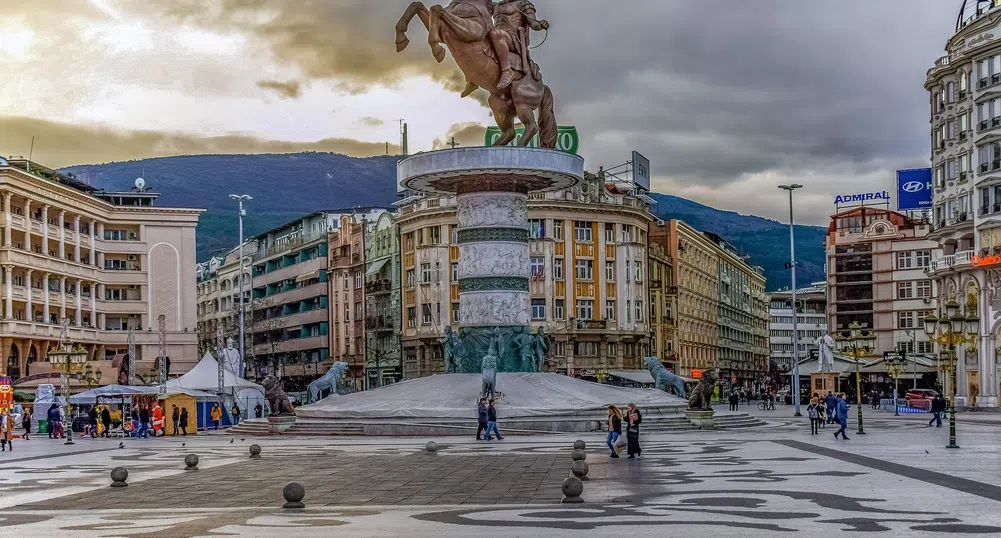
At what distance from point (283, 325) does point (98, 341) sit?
42.3 meters

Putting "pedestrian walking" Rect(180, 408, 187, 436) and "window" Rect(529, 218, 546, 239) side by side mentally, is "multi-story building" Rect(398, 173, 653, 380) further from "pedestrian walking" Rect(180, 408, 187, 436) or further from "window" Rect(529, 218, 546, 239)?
"pedestrian walking" Rect(180, 408, 187, 436)

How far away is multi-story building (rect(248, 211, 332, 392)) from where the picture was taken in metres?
132

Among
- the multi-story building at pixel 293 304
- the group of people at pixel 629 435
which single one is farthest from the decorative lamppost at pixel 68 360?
the multi-story building at pixel 293 304

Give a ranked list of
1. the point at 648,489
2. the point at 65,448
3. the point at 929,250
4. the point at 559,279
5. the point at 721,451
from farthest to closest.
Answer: the point at 929,250 → the point at 559,279 → the point at 65,448 → the point at 721,451 → the point at 648,489

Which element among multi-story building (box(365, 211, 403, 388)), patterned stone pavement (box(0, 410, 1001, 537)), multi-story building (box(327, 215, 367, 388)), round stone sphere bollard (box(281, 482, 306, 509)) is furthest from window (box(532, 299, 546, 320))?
round stone sphere bollard (box(281, 482, 306, 509))

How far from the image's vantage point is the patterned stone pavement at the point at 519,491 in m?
19.8

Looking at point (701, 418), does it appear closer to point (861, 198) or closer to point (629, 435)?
point (629, 435)

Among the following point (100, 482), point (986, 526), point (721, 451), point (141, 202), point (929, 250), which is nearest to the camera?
point (986, 526)

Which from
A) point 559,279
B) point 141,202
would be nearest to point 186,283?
point 141,202

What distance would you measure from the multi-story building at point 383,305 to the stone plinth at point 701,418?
188 feet

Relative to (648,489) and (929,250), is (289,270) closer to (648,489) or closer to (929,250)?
(929,250)

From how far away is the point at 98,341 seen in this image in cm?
9662

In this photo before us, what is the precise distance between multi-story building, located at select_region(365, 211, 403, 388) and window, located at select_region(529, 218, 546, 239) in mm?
13926

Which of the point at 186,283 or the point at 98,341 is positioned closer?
the point at 98,341
